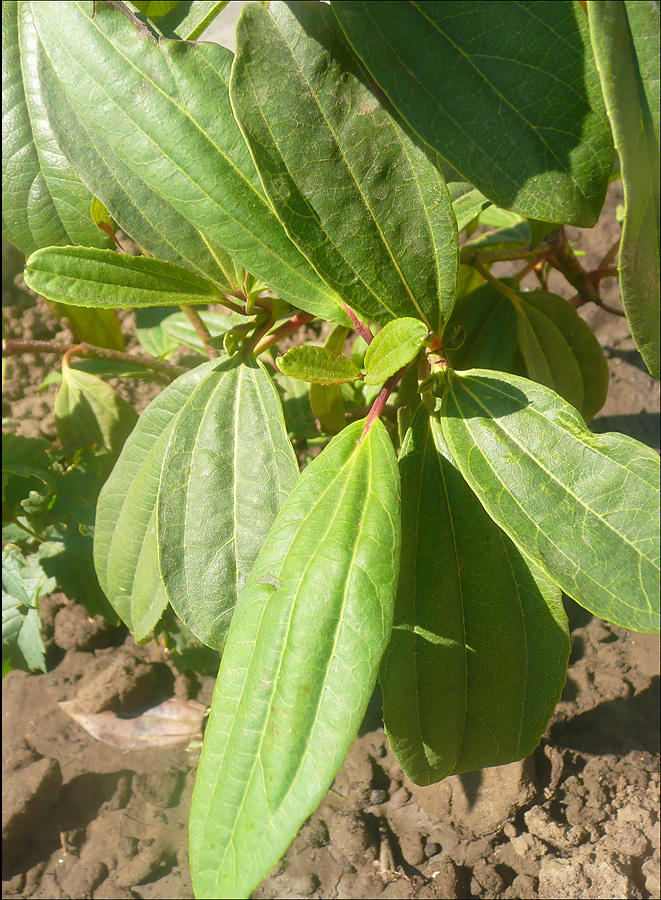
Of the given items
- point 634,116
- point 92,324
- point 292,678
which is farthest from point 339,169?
point 92,324

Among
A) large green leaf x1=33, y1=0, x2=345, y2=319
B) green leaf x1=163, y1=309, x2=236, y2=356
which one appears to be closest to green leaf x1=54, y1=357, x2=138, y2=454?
green leaf x1=163, y1=309, x2=236, y2=356

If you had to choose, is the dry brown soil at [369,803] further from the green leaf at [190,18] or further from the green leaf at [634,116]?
the green leaf at [190,18]

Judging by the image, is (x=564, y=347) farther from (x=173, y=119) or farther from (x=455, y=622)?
(x=173, y=119)

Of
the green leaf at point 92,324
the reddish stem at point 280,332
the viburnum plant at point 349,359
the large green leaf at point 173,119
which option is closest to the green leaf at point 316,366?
the viburnum plant at point 349,359

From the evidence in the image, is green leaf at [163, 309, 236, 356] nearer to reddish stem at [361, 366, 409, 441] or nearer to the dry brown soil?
the dry brown soil

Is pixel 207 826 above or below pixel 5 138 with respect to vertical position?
below

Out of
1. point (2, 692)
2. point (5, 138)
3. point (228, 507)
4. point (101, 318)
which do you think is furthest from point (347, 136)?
point (2, 692)

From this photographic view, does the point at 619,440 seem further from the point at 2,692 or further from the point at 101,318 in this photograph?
the point at 2,692
